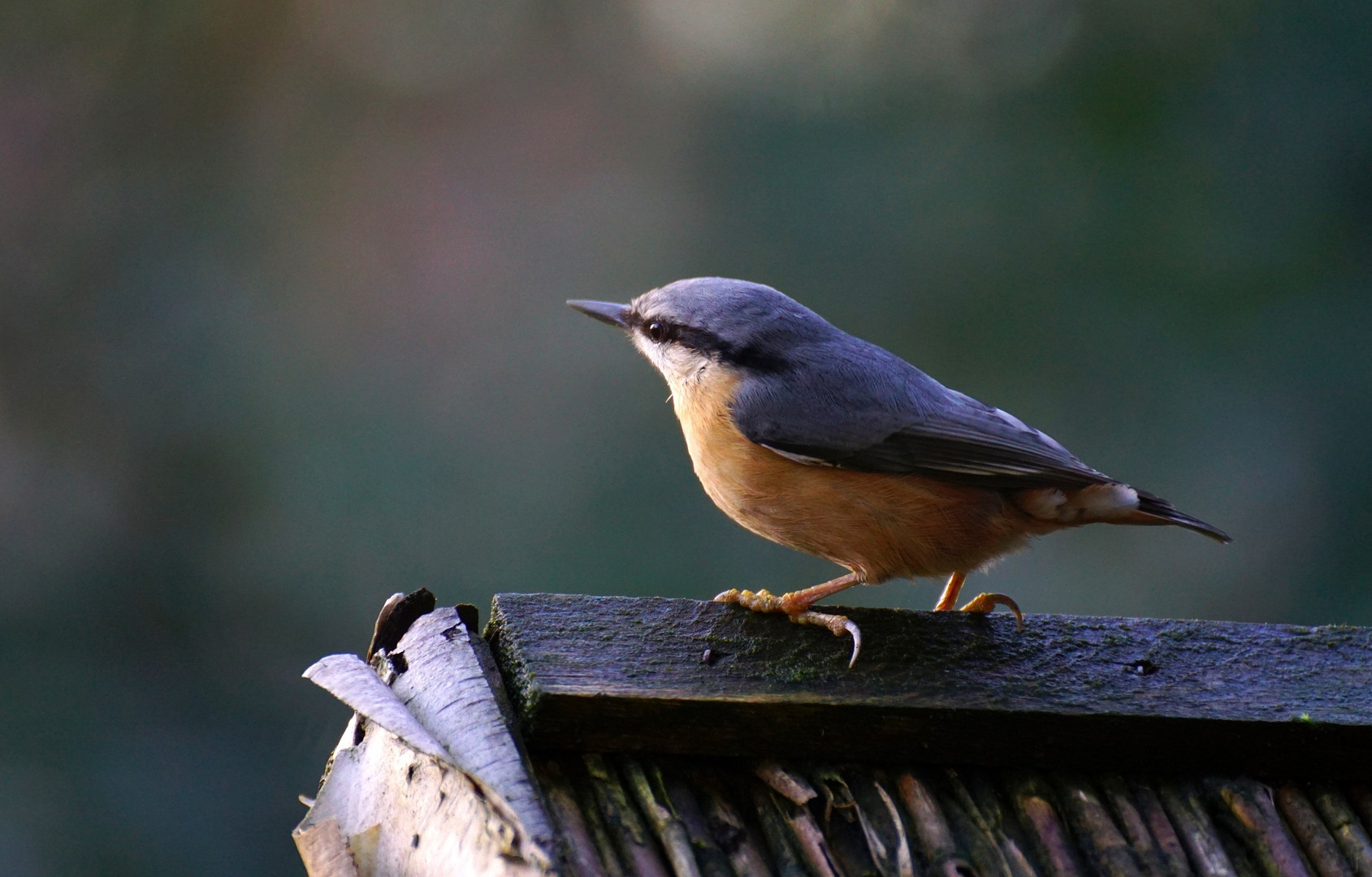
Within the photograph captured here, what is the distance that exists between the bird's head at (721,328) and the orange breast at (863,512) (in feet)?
0.95

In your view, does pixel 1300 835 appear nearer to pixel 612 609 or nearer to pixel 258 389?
pixel 612 609

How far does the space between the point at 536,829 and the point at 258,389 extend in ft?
11.2

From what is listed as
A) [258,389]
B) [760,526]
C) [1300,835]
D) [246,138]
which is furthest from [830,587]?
[246,138]

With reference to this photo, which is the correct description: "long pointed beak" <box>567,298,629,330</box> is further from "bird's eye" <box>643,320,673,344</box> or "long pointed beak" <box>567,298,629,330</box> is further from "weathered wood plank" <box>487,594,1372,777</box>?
"weathered wood plank" <box>487,594,1372,777</box>

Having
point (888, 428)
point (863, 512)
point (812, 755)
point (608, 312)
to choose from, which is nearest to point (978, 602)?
point (863, 512)

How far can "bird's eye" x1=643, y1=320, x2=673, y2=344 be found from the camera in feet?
10.4

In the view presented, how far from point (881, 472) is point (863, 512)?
99 mm

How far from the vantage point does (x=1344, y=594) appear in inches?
186

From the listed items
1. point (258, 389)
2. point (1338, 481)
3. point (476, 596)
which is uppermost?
point (258, 389)

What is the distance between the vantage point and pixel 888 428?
2.73 metres

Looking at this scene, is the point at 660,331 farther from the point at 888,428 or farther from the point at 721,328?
the point at 888,428

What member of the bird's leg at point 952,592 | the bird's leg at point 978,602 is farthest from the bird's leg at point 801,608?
the bird's leg at point 952,592

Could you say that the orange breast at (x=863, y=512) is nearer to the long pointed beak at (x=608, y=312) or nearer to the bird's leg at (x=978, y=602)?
the bird's leg at (x=978, y=602)

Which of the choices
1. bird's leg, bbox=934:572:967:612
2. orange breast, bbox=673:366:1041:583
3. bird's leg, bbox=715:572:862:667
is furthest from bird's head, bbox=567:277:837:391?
bird's leg, bbox=715:572:862:667
